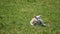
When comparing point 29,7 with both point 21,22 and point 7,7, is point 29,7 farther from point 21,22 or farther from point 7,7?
point 21,22

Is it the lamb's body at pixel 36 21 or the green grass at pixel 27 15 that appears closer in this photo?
the green grass at pixel 27 15

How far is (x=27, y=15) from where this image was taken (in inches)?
293

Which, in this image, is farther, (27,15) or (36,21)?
(27,15)

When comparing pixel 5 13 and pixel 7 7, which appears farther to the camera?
pixel 7 7

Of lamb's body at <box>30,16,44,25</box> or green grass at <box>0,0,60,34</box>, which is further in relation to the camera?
lamb's body at <box>30,16,44,25</box>

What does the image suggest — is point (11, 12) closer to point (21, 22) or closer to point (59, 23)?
point (21, 22)

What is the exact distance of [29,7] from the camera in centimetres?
843

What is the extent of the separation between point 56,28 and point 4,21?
1.88m

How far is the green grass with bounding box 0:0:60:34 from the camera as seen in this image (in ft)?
20.7

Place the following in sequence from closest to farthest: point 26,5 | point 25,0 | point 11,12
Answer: point 11,12, point 26,5, point 25,0

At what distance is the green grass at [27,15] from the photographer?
630cm

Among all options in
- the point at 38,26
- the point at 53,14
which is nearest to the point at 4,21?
the point at 38,26

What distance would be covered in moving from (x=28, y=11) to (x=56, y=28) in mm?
1776

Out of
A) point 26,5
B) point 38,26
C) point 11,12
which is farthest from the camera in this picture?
point 26,5
